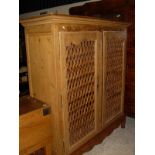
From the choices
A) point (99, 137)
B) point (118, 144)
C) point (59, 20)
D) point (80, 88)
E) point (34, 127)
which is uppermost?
point (59, 20)

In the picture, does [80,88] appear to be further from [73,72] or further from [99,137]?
[99,137]

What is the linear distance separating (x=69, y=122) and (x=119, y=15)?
6.27 feet

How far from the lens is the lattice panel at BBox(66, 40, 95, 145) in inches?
67.4

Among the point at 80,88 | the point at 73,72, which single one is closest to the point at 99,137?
→ the point at 80,88

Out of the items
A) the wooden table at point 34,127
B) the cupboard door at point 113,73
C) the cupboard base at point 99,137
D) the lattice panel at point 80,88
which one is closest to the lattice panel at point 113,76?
the cupboard door at point 113,73

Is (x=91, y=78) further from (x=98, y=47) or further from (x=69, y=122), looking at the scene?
(x=69, y=122)

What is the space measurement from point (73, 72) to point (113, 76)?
771 mm

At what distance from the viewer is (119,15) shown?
2838 millimetres

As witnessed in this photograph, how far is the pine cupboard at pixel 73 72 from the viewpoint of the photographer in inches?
61.4

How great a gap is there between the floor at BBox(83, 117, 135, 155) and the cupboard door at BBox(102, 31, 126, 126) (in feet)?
0.95

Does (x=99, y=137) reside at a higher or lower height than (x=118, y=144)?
higher

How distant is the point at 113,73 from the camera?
2.31 metres

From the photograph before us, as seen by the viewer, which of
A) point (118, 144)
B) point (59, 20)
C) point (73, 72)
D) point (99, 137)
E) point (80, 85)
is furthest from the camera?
point (118, 144)
